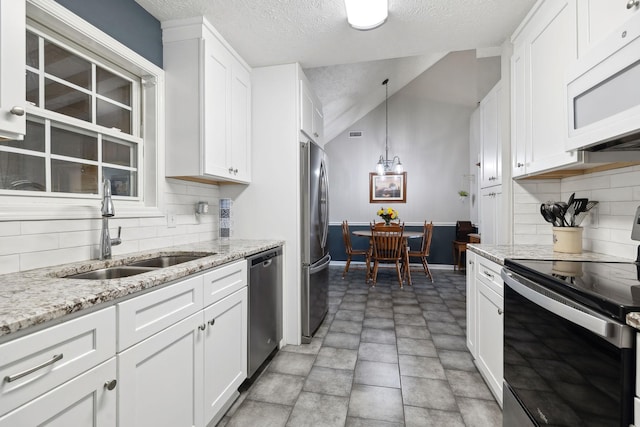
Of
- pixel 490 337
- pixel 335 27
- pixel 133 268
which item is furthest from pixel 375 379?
pixel 335 27

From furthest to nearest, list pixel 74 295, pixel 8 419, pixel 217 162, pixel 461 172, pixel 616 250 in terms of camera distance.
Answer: pixel 461 172 < pixel 217 162 < pixel 616 250 < pixel 74 295 < pixel 8 419

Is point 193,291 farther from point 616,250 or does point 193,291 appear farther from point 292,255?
point 616,250

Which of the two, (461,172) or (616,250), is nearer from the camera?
(616,250)

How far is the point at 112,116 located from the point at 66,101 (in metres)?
0.29

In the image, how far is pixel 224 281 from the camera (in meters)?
1.63

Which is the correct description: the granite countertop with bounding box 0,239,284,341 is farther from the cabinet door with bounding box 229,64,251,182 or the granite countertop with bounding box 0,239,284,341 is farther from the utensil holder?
the utensil holder

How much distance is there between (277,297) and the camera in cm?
240

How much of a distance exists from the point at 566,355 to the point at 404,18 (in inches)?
79.5

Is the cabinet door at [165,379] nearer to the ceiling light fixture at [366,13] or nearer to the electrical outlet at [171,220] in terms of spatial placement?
the electrical outlet at [171,220]

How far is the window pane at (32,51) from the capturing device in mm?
1377

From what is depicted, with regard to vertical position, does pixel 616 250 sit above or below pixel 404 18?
below

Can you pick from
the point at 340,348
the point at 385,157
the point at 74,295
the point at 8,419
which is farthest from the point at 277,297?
the point at 385,157

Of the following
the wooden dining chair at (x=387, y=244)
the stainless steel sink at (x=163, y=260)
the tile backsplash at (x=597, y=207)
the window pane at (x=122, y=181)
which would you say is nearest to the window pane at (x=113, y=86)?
the window pane at (x=122, y=181)

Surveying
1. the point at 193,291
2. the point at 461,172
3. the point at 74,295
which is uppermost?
the point at 461,172
